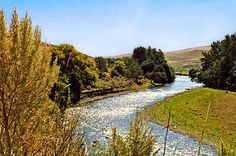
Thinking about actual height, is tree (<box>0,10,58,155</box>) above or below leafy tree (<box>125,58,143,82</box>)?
above

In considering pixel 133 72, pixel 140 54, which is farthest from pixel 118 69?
pixel 140 54

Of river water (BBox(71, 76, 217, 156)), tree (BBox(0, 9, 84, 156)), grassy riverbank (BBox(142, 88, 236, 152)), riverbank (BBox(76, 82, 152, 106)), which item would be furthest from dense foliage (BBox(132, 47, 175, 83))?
tree (BBox(0, 9, 84, 156))

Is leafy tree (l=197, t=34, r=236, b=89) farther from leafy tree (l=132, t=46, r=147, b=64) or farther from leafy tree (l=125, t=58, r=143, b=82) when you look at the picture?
leafy tree (l=132, t=46, r=147, b=64)

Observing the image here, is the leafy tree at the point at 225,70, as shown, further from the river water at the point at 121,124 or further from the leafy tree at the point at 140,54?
the leafy tree at the point at 140,54

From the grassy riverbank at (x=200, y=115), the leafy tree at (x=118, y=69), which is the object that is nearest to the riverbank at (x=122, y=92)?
the leafy tree at (x=118, y=69)

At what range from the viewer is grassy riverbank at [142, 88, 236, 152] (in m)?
39.5

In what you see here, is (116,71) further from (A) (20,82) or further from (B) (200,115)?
(A) (20,82)

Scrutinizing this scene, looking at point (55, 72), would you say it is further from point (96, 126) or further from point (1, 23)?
point (96, 126)

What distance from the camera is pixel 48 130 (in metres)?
5.04

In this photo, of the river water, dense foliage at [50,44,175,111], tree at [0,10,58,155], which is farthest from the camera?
dense foliage at [50,44,175,111]

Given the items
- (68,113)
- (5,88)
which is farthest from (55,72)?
(68,113)

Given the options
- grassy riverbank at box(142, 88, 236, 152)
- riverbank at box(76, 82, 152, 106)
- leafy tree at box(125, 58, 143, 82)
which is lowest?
grassy riverbank at box(142, 88, 236, 152)

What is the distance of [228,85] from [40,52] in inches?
3047

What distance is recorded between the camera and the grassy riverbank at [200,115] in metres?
39.5
